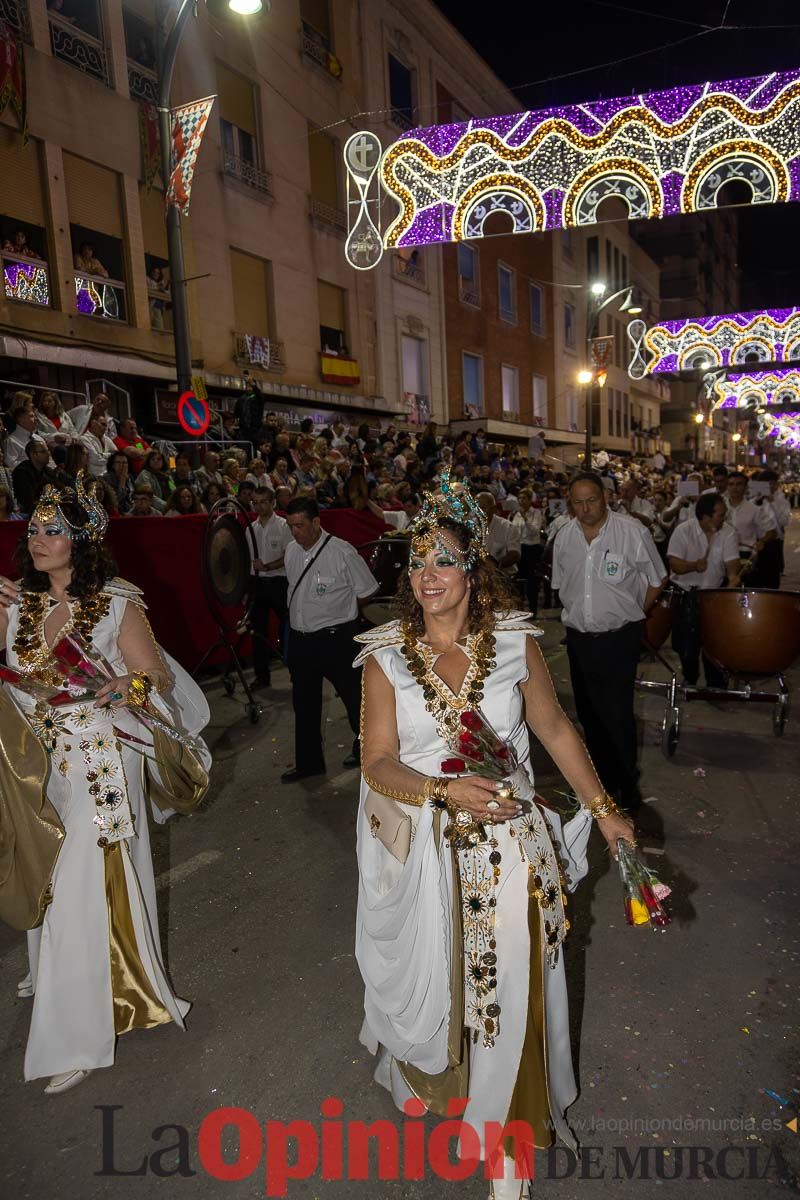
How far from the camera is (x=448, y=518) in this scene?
8.09 ft

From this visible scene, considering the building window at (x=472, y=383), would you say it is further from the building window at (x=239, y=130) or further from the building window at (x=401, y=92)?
the building window at (x=239, y=130)

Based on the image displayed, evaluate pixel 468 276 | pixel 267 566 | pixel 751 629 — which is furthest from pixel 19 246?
pixel 468 276

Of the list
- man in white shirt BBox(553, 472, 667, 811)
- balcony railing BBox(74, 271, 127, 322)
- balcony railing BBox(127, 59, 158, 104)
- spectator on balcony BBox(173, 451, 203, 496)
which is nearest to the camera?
man in white shirt BBox(553, 472, 667, 811)

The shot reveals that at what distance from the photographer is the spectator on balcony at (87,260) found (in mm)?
13750

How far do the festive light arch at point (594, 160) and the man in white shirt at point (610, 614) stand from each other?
5.47m

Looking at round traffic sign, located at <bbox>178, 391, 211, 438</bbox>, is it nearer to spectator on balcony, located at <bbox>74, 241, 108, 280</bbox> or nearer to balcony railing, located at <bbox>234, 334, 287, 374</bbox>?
spectator on balcony, located at <bbox>74, 241, 108, 280</bbox>

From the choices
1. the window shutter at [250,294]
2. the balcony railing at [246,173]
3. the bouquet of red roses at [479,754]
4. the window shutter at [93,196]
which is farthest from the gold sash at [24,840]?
the balcony railing at [246,173]

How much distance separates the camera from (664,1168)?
92.6 inches

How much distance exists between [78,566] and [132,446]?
8.72m

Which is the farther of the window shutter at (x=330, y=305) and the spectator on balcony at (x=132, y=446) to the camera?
the window shutter at (x=330, y=305)

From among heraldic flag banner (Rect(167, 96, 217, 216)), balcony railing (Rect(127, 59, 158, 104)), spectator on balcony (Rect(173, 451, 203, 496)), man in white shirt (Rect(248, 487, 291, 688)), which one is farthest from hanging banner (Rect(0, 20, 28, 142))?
man in white shirt (Rect(248, 487, 291, 688))

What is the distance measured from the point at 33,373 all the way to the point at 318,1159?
1343 cm

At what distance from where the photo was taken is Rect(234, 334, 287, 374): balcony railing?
56.4 ft

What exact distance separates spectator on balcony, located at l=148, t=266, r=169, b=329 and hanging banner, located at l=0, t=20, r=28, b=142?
339 cm
